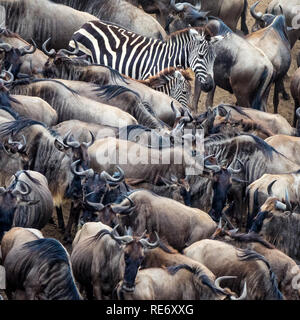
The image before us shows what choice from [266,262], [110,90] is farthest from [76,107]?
[266,262]

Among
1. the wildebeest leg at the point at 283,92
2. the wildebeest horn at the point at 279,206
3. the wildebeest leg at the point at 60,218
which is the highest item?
the wildebeest horn at the point at 279,206

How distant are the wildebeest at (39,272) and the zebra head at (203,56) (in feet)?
20.9

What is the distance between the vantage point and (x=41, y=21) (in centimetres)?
1638

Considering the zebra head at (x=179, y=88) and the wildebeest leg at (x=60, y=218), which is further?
the zebra head at (x=179, y=88)

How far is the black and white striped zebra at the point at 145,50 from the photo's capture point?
16.2 m

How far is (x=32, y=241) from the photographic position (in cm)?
1049

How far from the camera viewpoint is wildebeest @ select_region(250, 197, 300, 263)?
40.1 feet

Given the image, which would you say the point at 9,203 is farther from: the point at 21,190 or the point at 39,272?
the point at 39,272

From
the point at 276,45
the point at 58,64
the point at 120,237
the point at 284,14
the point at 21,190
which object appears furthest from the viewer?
the point at 284,14

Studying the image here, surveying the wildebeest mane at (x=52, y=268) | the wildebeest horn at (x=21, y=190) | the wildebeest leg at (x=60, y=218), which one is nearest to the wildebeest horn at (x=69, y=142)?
the wildebeest leg at (x=60, y=218)

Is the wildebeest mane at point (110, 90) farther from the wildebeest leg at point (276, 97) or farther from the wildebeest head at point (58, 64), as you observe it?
the wildebeest leg at point (276, 97)

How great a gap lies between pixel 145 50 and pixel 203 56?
0.89m

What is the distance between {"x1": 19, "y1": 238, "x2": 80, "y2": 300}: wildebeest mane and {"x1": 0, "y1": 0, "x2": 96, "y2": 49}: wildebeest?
658cm

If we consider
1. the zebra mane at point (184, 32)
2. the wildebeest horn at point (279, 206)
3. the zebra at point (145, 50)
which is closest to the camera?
the wildebeest horn at point (279, 206)
